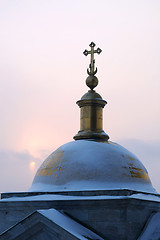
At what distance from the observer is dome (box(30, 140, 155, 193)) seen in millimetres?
17094

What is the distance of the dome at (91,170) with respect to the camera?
17.1m

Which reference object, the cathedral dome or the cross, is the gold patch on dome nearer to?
the cathedral dome

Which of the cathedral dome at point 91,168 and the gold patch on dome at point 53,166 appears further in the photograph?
the gold patch on dome at point 53,166

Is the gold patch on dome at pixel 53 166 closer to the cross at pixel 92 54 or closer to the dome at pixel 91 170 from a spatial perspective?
the dome at pixel 91 170

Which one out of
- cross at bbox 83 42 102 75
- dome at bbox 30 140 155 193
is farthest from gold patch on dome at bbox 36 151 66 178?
cross at bbox 83 42 102 75

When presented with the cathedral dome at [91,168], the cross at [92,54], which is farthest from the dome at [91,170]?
the cross at [92,54]

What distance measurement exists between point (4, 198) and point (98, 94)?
19.4ft

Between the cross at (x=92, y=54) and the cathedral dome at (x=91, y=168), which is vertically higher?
the cross at (x=92, y=54)

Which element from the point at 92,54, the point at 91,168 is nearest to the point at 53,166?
the point at 91,168

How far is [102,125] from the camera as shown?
20.3 m

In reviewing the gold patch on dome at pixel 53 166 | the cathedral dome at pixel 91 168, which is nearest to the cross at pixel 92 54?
the cathedral dome at pixel 91 168

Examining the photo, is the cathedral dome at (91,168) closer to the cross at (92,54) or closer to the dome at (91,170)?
the dome at (91,170)

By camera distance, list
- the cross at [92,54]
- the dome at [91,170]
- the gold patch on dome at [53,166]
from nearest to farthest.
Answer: the dome at [91,170] → the gold patch on dome at [53,166] → the cross at [92,54]

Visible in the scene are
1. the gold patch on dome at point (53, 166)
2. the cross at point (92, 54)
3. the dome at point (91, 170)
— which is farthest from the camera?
the cross at point (92, 54)
